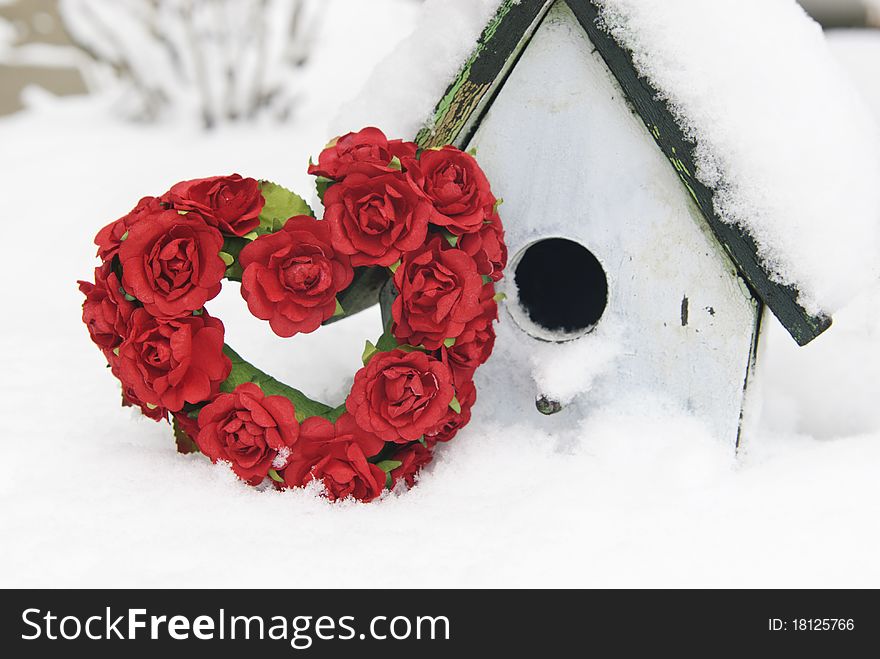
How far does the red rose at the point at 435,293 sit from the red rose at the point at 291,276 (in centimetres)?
11

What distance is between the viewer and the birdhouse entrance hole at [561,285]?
1.81 meters

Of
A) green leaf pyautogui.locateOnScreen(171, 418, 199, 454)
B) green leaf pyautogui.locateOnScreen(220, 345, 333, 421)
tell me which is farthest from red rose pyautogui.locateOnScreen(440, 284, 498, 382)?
green leaf pyautogui.locateOnScreen(171, 418, 199, 454)

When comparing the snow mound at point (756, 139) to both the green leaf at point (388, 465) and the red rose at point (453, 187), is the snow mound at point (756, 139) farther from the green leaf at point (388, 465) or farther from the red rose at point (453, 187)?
the green leaf at point (388, 465)

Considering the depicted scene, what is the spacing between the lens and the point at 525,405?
5.25ft

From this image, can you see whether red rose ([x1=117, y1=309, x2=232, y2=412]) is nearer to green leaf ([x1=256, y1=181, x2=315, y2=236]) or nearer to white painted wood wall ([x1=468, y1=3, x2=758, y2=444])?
green leaf ([x1=256, y1=181, x2=315, y2=236])

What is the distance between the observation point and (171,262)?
133 cm

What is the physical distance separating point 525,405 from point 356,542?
1.46ft

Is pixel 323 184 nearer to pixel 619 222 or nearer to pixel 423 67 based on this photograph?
pixel 423 67

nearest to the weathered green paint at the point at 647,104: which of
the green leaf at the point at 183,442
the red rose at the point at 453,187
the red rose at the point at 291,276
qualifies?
the red rose at the point at 453,187

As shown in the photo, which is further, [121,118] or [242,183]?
[121,118]

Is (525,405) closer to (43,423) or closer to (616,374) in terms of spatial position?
(616,374)

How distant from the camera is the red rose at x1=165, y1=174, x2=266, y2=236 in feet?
4.48

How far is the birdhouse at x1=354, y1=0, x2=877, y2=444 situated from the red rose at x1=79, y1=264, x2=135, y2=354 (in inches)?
21.6

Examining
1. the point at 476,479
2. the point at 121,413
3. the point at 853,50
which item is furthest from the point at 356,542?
the point at 853,50
